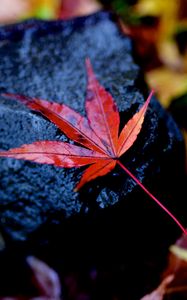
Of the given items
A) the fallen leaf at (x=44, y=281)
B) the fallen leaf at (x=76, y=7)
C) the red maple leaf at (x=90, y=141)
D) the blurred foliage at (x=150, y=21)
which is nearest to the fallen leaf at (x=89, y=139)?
the red maple leaf at (x=90, y=141)

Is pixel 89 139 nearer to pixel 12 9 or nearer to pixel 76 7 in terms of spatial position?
pixel 76 7

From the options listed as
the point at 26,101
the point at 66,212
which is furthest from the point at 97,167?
the point at 26,101

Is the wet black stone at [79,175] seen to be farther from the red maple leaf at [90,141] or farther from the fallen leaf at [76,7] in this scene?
the fallen leaf at [76,7]

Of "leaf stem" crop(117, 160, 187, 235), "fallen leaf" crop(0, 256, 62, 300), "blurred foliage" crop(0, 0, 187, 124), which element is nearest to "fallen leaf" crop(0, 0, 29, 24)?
"blurred foliage" crop(0, 0, 187, 124)

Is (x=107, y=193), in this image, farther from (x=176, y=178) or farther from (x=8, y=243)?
(x=8, y=243)

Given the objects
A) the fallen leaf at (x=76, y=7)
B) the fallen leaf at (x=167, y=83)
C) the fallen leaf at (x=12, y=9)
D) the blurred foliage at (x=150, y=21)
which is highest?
the fallen leaf at (x=12, y=9)

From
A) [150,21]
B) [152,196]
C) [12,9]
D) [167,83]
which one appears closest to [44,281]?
[152,196]
